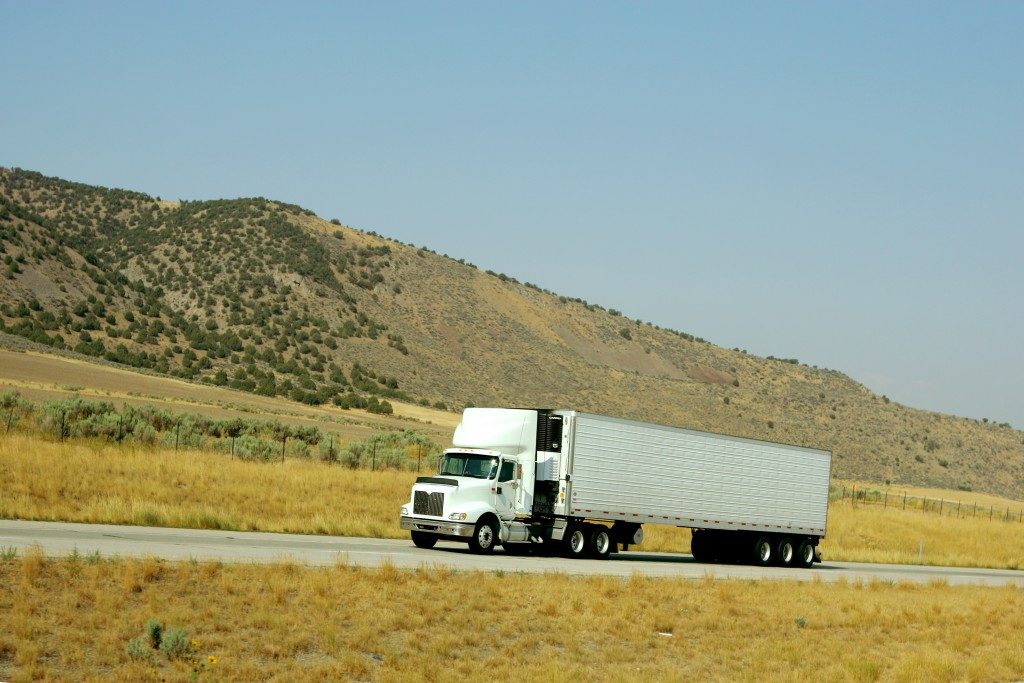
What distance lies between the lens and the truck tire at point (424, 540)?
3033cm

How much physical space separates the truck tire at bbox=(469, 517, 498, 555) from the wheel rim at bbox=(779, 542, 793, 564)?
1117 cm

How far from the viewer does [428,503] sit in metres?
29.6

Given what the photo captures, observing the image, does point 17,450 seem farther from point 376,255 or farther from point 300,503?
point 376,255

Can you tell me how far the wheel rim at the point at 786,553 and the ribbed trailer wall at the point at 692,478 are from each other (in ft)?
1.65

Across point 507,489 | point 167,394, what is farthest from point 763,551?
point 167,394

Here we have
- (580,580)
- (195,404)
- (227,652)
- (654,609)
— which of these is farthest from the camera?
(195,404)

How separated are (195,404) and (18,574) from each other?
180ft

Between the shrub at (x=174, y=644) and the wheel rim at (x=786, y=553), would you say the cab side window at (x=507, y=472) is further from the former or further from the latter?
the shrub at (x=174, y=644)

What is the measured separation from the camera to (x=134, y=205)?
13762 cm

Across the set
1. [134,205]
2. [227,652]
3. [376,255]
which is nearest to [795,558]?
[227,652]

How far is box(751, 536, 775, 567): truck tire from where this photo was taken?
1446 inches

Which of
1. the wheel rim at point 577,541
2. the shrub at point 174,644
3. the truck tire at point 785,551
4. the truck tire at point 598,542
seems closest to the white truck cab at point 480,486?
the wheel rim at point 577,541

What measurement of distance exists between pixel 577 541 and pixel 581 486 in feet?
5.89

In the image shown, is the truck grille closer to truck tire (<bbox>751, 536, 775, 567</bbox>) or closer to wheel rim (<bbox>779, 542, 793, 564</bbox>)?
truck tire (<bbox>751, 536, 775, 567</bbox>)
